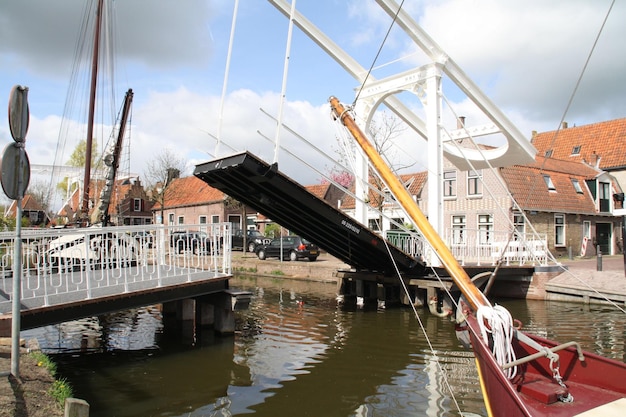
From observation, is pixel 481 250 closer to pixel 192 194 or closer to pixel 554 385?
pixel 554 385

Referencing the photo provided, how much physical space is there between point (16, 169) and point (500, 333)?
455 cm

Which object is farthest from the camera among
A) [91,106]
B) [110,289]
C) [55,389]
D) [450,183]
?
[450,183]

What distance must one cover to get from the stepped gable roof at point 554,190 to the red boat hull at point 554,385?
50.2 ft

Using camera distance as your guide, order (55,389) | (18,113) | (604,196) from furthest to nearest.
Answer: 1. (604,196)
2. (18,113)
3. (55,389)

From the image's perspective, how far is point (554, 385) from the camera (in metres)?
4.55

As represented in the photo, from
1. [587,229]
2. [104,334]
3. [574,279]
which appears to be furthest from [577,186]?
[104,334]

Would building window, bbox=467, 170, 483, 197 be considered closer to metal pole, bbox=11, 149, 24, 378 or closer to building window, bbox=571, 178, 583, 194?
building window, bbox=571, 178, 583, 194

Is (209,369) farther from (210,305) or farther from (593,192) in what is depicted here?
(593,192)

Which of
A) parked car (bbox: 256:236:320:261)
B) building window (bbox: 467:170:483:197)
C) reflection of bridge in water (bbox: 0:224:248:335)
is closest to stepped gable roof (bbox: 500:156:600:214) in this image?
building window (bbox: 467:170:483:197)

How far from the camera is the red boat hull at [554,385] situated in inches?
152

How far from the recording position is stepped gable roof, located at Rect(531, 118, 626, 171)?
27.6 meters

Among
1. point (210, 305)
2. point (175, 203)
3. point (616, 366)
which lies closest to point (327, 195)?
point (175, 203)

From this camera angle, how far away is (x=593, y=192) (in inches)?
955

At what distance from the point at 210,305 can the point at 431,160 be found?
217 inches
